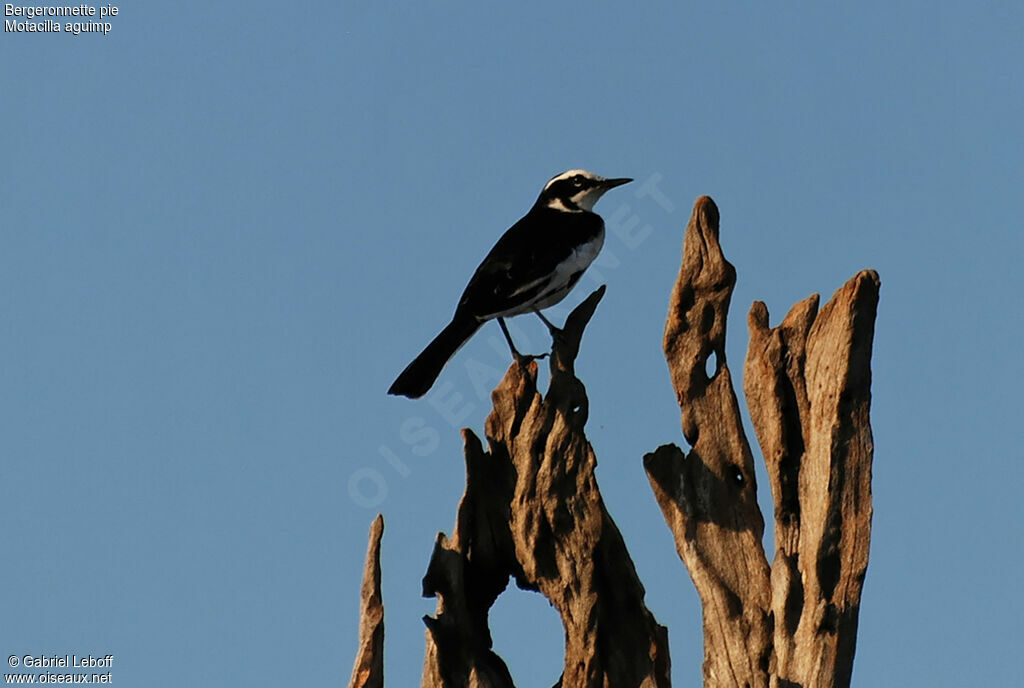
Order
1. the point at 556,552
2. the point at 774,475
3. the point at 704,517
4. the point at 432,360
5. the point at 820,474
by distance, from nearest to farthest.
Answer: the point at 820,474 < the point at 774,475 < the point at 704,517 < the point at 556,552 < the point at 432,360

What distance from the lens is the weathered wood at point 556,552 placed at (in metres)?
11.5

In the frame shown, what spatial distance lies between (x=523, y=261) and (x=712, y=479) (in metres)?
2.75

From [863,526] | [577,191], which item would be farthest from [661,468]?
[577,191]

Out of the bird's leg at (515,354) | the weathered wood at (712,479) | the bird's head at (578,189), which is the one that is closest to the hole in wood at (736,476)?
the weathered wood at (712,479)

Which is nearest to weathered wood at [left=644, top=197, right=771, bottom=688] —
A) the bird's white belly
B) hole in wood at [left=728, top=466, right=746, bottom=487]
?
hole in wood at [left=728, top=466, right=746, bottom=487]

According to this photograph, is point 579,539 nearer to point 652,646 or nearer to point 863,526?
point 652,646

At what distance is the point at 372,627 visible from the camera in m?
11.5

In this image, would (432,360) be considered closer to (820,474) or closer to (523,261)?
(523,261)

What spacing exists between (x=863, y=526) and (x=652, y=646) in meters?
1.92

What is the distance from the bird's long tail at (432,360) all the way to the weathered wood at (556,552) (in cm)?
68

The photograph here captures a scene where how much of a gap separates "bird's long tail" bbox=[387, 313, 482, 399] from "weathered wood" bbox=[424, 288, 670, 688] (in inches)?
26.7

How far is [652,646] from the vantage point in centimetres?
1152

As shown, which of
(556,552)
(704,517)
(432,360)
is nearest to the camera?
(704,517)

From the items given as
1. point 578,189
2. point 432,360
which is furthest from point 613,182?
point 432,360
